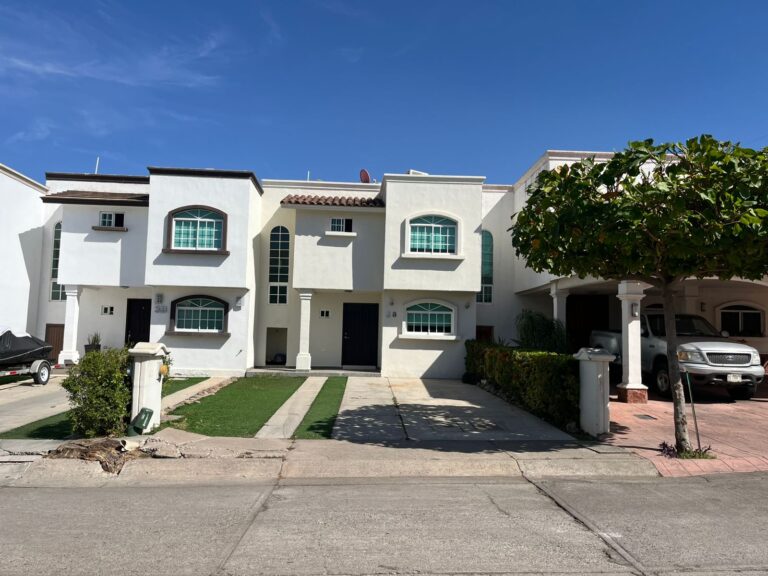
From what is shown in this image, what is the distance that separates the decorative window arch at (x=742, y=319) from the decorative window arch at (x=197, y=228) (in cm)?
1525

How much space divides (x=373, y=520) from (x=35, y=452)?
16.0ft

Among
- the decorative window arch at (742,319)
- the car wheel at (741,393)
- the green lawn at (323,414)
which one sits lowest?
the green lawn at (323,414)

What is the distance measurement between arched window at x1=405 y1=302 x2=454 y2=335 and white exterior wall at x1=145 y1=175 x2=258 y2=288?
205 inches

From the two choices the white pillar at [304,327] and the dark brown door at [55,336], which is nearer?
the white pillar at [304,327]

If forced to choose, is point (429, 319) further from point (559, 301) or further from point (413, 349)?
point (559, 301)

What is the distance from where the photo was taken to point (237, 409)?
985 cm

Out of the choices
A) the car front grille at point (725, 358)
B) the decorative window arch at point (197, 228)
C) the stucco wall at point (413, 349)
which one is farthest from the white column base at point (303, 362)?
the car front grille at point (725, 358)

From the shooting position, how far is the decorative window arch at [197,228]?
15391mm

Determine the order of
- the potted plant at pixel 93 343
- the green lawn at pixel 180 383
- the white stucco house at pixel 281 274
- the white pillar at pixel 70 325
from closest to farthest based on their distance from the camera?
the green lawn at pixel 180 383
the potted plant at pixel 93 343
the white stucco house at pixel 281 274
the white pillar at pixel 70 325

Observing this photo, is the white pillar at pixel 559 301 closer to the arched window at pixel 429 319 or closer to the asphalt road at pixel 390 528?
the arched window at pixel 429 319

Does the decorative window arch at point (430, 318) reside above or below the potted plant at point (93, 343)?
above

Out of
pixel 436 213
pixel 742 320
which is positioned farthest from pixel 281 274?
pixel 742 320

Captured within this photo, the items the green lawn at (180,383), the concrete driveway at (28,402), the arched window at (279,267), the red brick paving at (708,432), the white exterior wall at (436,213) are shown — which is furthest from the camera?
the arched window at (279,267)

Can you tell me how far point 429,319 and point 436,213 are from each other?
3.34 meters
